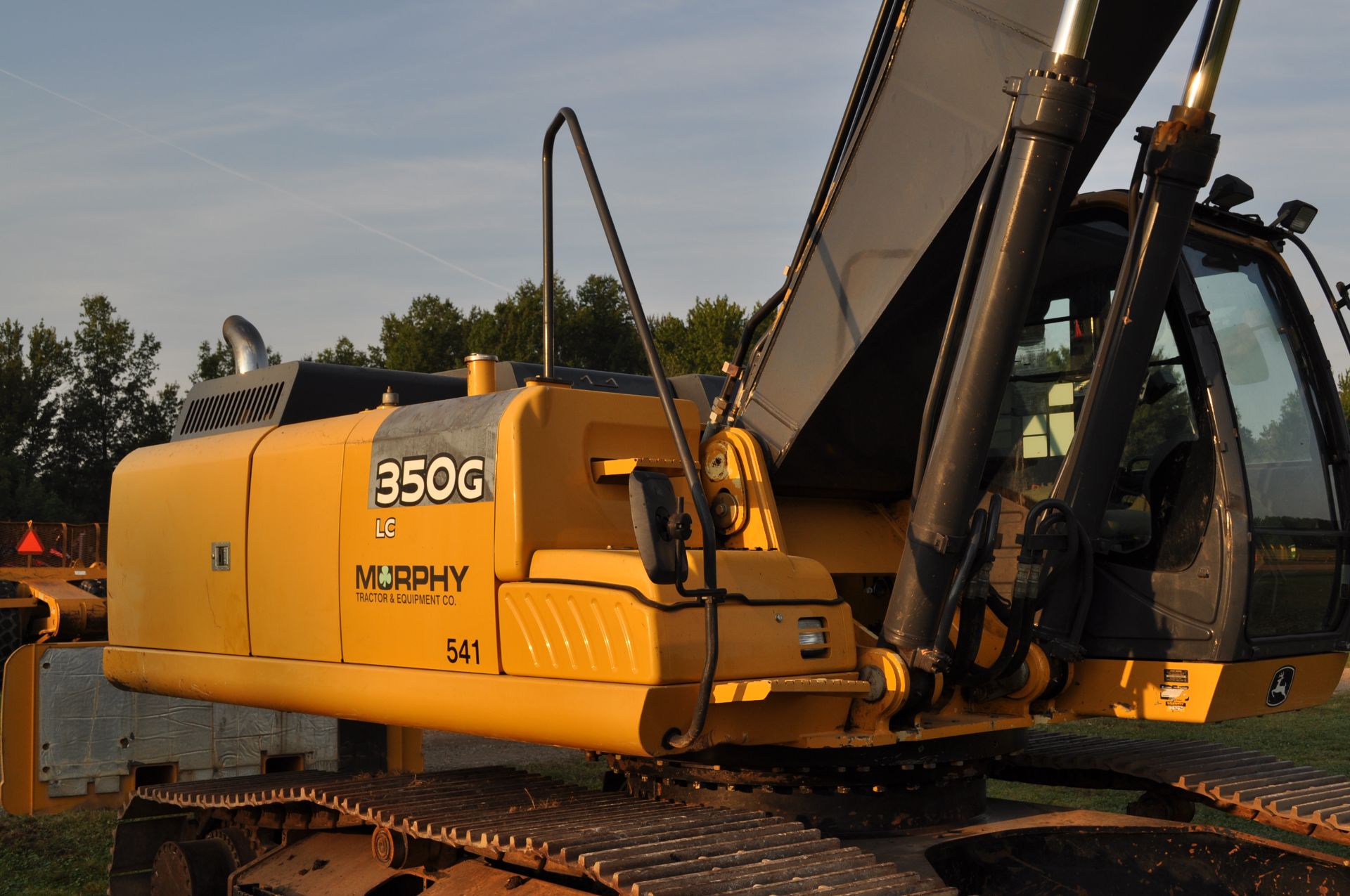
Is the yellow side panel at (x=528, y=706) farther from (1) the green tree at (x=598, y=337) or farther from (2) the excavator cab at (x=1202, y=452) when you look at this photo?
(1) the green tree at (x=598, y=337)

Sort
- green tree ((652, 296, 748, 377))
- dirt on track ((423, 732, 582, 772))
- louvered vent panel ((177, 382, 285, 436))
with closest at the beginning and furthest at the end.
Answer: louvered vent panel ((177, 382, 285, 436)) < dirt on track ((423, 732, 582, 772)) < green tree ((652, 296, 748, 377))

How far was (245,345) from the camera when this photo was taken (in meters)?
6.72

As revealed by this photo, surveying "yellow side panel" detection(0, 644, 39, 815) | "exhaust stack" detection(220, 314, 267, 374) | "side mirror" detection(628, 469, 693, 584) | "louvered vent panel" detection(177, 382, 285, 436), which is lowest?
"yellow side panel" detection(0, 644, 39, 815)

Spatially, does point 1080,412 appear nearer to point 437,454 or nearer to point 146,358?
point 437,454

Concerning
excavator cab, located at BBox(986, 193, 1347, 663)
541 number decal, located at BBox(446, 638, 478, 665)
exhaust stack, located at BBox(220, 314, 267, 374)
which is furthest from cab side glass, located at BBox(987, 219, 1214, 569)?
exhaust stack, located at BBox(220, 314, 267, 374)

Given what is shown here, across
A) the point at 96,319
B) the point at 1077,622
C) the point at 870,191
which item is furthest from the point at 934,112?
the point at 96,319

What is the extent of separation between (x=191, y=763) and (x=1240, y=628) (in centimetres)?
673

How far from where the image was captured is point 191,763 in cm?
877

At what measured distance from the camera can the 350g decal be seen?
441 cm

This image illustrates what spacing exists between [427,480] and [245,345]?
2.55 meters

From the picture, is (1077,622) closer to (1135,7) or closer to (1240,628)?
(1240,628)

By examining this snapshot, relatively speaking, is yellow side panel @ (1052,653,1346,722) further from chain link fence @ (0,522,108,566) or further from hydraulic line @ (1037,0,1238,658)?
chain link fence @ (0,522,108,566)

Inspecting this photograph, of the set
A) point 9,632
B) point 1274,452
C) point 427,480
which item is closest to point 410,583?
point 427,480

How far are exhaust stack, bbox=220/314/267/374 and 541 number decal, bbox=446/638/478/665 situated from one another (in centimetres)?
268
